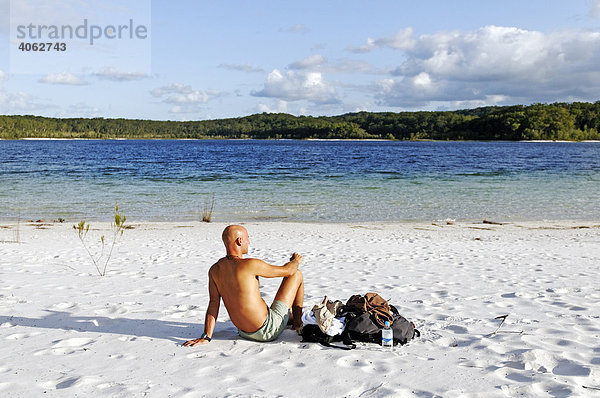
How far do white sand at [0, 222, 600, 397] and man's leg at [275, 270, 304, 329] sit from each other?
245mm

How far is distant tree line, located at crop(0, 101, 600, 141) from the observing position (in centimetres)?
11894

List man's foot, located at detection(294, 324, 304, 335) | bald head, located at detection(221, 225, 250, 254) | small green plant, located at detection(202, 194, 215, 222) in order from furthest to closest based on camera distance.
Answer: small green plant, located at detection(202, 194, 215, 222) → man's foot, located at detection(294, 324, 304, 335) → bald head, located at detection(221, 225, 250, 254)

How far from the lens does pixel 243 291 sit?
14.8ft

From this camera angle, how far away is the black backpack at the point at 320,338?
4.61m

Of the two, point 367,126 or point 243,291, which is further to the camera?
point 367,126

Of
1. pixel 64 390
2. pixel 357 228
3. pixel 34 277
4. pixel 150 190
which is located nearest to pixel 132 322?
pixel 64 390

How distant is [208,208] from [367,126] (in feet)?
450

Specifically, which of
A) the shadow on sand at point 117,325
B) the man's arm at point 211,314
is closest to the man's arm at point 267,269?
the man's arm at point 211,314

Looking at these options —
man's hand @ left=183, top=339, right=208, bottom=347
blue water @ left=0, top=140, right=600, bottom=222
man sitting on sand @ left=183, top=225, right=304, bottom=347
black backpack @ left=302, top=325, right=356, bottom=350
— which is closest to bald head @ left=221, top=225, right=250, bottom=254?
man sitting on sand @ left=183, top=225, right=304, bottom=347

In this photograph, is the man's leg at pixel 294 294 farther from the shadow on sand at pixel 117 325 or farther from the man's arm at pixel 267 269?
the shadow on sand at pixel 117 325

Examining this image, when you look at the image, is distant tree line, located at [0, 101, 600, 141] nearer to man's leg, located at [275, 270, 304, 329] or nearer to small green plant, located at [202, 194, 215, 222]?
small green plant, located at [202, 194, 215, 222]

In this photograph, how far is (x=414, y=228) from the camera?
1406cm

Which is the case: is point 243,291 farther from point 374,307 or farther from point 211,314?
point 374,307

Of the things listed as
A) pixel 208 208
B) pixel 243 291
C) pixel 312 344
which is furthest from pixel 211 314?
pixel 208 208
